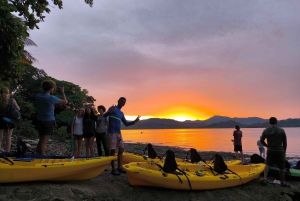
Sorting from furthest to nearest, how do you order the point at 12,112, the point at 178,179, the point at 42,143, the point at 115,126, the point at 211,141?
the point at 211,141, the point at 115,126, the point at 178,179, the point at 12,112, the point at 42,143

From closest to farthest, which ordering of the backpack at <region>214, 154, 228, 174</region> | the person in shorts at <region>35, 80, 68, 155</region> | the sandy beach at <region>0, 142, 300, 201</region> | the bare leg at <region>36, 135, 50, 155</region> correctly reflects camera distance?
the sandy beach at <region>0, 142, 300, 201</region>
the person in shorts at <region>35, 80, 68, 155</region>
the bare leg at <region>36, 135, 50, 155</region>
the backpack at <region>214, 154, 228, 174</region>

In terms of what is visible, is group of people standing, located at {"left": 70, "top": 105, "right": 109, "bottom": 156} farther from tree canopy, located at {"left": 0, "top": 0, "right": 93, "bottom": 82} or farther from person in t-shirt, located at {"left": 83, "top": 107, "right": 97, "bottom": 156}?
tree canopy, located at {"left": 0, "top": 0, "right": 93, "bottom": 82}

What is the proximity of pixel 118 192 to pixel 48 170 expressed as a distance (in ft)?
5.37

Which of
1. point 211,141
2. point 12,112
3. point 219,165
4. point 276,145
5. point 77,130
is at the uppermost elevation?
point 12,112

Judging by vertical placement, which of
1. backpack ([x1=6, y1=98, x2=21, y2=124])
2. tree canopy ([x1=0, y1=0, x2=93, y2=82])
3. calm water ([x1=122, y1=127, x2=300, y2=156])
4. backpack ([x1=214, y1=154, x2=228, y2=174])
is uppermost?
tree canopy ([x1=0, y1=0, x2=93, y2=82])

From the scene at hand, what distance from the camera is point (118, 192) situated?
5.56m

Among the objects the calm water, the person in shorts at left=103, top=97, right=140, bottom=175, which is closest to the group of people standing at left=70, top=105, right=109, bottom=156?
the person in shorts at left=103, top=97, right=140, bottom=175

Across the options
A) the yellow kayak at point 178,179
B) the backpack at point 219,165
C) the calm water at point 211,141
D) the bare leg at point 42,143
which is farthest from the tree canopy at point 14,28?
the calm water at point 211,141

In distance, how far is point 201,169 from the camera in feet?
25.5

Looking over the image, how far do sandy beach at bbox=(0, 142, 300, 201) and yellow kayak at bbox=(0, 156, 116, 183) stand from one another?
0.14 m

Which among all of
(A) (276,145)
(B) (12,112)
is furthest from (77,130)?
(A) (276,145)

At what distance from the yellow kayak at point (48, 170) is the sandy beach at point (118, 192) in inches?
5.6

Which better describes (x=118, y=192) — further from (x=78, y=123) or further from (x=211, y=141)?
(x=211, y=141)

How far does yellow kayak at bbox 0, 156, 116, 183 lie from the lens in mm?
4704
